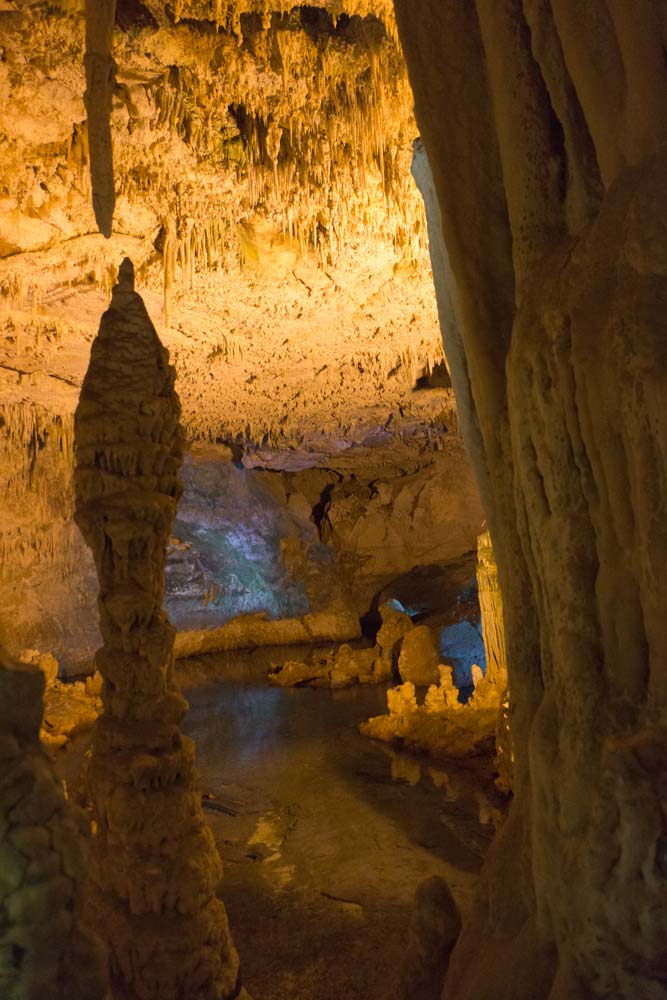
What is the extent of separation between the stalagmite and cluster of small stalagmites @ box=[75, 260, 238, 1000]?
3.20 feet

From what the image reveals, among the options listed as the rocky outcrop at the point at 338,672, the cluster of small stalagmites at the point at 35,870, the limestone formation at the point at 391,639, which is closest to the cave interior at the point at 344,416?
the cluster of small stalagmites at the point at 35,870

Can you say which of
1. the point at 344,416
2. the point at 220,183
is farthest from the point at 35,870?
the point at 344,416

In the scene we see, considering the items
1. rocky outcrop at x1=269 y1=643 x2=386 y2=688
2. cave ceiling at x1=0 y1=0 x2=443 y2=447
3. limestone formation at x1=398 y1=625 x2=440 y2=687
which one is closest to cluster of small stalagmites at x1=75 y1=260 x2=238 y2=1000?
cave ceiling at x1=0 y1=0 x2=443 y2=447

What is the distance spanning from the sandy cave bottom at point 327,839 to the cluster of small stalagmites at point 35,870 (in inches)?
80.1

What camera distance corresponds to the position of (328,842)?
5.62 m

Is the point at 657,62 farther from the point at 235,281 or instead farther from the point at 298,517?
the point at 298,517

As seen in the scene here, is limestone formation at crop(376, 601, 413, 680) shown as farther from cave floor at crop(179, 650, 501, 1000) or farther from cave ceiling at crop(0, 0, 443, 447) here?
cave ceiling at crop(0, 0, 443, 447)

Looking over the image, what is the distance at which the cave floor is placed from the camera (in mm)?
3992

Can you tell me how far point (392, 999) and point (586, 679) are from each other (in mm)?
1723

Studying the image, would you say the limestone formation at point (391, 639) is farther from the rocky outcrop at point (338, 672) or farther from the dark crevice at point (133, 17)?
the dark crevice at point (133, 17)

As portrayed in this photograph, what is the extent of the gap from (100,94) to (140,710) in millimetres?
3385

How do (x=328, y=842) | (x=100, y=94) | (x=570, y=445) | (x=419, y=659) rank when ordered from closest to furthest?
(x=570, y=445), (x=100, y=94), (x=328, y=842), (x=419, y=659)

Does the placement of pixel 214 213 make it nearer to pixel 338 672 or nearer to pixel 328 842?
pixel 328 842

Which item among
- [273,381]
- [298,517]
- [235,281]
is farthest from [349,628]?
[235,281]
